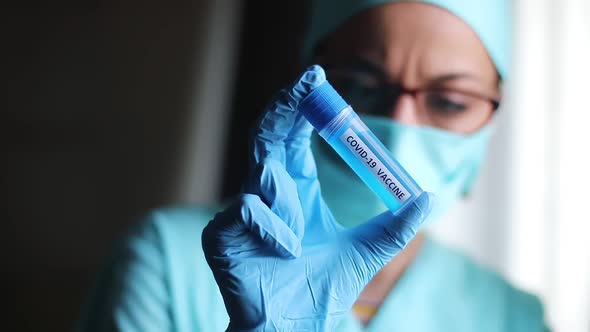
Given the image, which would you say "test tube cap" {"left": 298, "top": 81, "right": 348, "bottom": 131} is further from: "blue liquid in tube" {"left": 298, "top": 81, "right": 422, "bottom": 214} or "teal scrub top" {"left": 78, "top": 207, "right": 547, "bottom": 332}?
"teal scrub top" {"left": 78, "top": 207, "right": 547, "bottom": 332}

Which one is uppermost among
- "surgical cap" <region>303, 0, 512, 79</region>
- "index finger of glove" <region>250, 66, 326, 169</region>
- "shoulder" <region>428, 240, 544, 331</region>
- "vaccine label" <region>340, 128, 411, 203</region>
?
"surgical cap" <region>303, 0, 512, 79</region>

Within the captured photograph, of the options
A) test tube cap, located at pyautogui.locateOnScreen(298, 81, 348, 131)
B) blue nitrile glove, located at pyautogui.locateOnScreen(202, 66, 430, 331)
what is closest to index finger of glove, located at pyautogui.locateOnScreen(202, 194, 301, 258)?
blue nitrile glove, located at pyautogui.locateOnScreen(202, 66, 430, 331)

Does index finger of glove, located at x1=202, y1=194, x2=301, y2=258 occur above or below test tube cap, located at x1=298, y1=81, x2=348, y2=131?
below

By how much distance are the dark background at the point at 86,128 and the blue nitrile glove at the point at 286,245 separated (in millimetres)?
875

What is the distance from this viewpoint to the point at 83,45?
1.46 m

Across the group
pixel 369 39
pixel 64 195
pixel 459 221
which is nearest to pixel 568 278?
pixel 459 221

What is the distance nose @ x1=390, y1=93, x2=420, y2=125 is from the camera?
0.77m

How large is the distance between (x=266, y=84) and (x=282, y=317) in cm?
90

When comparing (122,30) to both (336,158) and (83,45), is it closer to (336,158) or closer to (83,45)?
(83,45)

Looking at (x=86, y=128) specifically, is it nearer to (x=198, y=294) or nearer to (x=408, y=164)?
(x=198, y=294)

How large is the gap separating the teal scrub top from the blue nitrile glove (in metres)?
0.17

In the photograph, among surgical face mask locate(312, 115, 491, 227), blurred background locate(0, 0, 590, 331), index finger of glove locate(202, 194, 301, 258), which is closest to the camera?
index finger of glove locate(202, 194, 301, 258)

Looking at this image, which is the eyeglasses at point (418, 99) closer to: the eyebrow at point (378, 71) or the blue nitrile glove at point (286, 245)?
the eyebrow at point (378, 71)

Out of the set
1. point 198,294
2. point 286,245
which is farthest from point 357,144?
point 198,294
